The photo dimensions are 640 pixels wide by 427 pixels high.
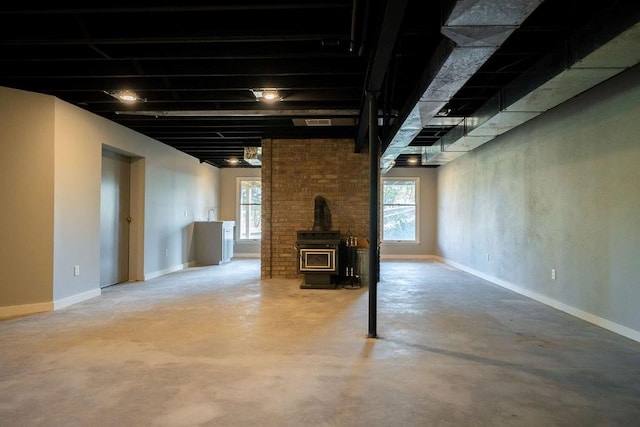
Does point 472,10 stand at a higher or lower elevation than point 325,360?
higher

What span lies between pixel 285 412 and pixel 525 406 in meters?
1.41

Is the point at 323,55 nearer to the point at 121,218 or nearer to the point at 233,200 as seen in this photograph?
the point at 121,218

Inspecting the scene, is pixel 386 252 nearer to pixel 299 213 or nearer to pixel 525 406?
pixel 299 213

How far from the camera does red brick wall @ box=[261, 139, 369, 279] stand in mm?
6984

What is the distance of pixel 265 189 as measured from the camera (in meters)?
7.06

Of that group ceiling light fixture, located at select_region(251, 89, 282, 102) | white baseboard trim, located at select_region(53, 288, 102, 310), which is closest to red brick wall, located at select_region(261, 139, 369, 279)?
ceiling light fixture, located at select_region(251, 89, 282, 102)

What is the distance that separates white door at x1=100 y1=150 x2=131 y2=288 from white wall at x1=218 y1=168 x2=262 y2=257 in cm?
431

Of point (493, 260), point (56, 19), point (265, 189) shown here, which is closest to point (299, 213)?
point (265, 189)

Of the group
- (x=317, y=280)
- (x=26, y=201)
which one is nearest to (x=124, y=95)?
(x=26, y=201)

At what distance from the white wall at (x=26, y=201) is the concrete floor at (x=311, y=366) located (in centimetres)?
45

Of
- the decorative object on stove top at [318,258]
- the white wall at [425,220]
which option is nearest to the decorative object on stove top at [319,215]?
the decorative object on stove top at [318,258]

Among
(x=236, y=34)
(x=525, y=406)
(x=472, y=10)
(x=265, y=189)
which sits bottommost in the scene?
(x=525, y=406)

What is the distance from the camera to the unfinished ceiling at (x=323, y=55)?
2.72m

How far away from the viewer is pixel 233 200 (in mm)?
10945
